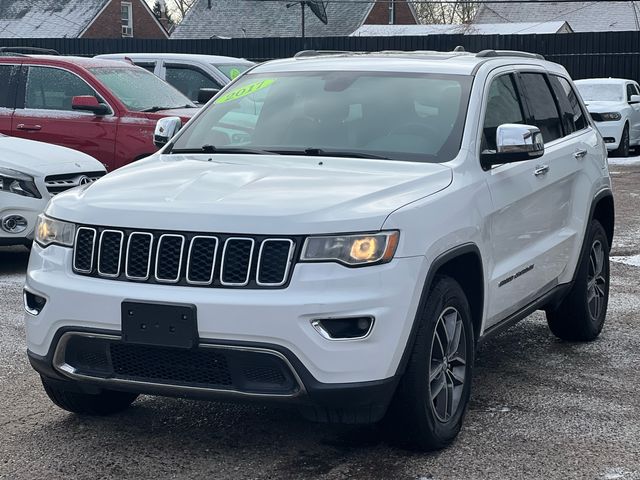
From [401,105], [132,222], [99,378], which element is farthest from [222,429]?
[401,105]

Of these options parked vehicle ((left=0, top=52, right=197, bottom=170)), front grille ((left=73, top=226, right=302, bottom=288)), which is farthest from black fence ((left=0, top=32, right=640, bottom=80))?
front grille ((left=73, top=226, right=302, bottom=288))

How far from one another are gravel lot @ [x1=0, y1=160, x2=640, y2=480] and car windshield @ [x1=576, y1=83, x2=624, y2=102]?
56.5 feet

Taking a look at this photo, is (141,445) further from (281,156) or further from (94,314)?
(281,156)

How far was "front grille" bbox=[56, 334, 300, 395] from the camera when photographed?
14.6 ft

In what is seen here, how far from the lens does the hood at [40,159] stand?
955 cm

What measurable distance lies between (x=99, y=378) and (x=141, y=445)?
20.6 inches

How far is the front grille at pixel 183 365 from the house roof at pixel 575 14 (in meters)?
49.6

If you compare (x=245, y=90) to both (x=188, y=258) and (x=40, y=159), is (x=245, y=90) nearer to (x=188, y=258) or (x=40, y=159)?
(x=188, y=258)

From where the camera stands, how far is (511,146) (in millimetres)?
5461

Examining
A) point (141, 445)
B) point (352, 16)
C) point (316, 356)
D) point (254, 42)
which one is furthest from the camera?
point (352, 16)

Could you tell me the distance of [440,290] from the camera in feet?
15.9

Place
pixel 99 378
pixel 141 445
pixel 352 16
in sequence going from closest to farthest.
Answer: pixel 99 378 < pixel 141 445 < pixel 352 16

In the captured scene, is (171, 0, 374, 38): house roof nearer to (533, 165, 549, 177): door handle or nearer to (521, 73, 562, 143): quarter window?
(521, 73, 562, 143): quarter window

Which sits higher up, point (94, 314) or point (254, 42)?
point (94, 314)
